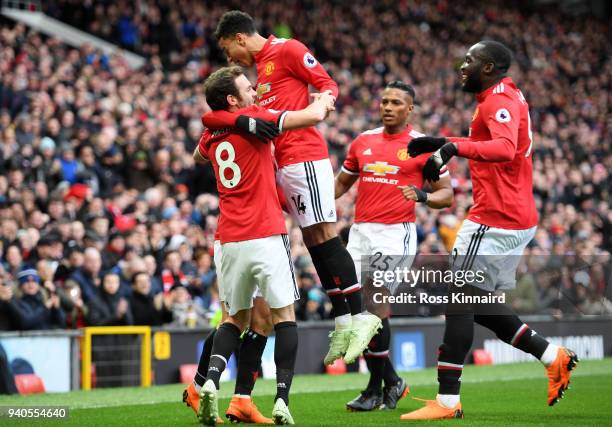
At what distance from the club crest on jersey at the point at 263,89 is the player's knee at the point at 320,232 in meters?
1.07

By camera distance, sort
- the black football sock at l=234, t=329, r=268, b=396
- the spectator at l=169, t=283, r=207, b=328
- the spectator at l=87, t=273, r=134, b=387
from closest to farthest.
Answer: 1. the black football sock at l=234, t=329, r=268, b=396
2. the spectator at l=87, t=273, r=134, b=387
3. the spectator at l=169, t=283, r=207, b=328

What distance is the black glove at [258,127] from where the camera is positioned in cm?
676

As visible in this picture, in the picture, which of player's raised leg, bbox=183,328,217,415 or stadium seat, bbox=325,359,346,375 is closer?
player's raised leg, bbox=183,328,217,415

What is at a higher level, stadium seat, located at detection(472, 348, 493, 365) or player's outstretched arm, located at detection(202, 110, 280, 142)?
player's outstretched arm, located at detection(202, 110, 280, 142)

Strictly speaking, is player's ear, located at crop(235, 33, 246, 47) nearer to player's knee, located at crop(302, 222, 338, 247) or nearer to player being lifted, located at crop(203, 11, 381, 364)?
player being lifted, located at crop(203, 11, 381, 364)

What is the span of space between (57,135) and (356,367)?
570 centimetres

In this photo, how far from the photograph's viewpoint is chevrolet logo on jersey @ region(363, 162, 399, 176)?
8.93 m

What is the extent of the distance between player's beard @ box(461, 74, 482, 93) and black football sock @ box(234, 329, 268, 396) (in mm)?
2416

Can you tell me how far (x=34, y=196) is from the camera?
14.2 m

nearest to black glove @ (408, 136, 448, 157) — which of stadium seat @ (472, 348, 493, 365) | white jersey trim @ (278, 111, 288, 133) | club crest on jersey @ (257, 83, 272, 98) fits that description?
white jersey trim @ (278, 111, 288, 133)

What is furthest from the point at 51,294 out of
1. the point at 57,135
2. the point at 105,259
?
the point at 57,135

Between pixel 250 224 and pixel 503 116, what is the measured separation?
79.3 inches

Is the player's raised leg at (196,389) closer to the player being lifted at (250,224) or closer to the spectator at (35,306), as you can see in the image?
the player being lifted at (250,224)

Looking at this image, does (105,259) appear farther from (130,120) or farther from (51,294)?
(130,120)
